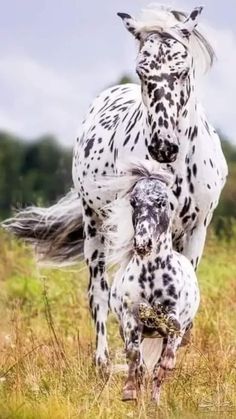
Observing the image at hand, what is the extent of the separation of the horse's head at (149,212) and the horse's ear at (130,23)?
3.41 feet

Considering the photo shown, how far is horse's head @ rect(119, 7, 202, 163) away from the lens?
282 inches

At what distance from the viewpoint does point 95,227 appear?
9070 mm

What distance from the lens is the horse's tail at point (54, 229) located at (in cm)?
986

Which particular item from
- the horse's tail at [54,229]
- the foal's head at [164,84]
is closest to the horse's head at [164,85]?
the foal's head at [164,84]

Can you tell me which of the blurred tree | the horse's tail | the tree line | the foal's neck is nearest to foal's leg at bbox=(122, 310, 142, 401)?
the foal's neck

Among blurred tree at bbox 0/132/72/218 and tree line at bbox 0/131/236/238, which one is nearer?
tree line at bbox 0/131/236/238

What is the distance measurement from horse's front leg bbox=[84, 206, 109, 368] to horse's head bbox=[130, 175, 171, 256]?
225 centimetres

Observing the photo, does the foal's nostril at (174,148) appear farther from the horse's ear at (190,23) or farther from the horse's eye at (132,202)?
the horse's ear at (190,23)

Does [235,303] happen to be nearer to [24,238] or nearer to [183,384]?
[24,238]

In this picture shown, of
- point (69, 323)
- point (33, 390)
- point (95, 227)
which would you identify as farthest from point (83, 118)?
point (33, 390)

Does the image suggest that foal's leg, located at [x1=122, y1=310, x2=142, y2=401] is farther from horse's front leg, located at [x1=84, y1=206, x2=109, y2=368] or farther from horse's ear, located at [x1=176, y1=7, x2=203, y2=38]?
horse's front leg, located at [x1=84, y1=206, x2=109, y2=368]

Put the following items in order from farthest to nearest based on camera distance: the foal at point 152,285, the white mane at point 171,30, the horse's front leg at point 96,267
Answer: the horse's front leg at point 96,267 → the white mane at point 171,30 → the foal at point 152,285

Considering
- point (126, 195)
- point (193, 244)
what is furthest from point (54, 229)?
point (126, 195)

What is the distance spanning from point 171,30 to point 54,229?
300cm
